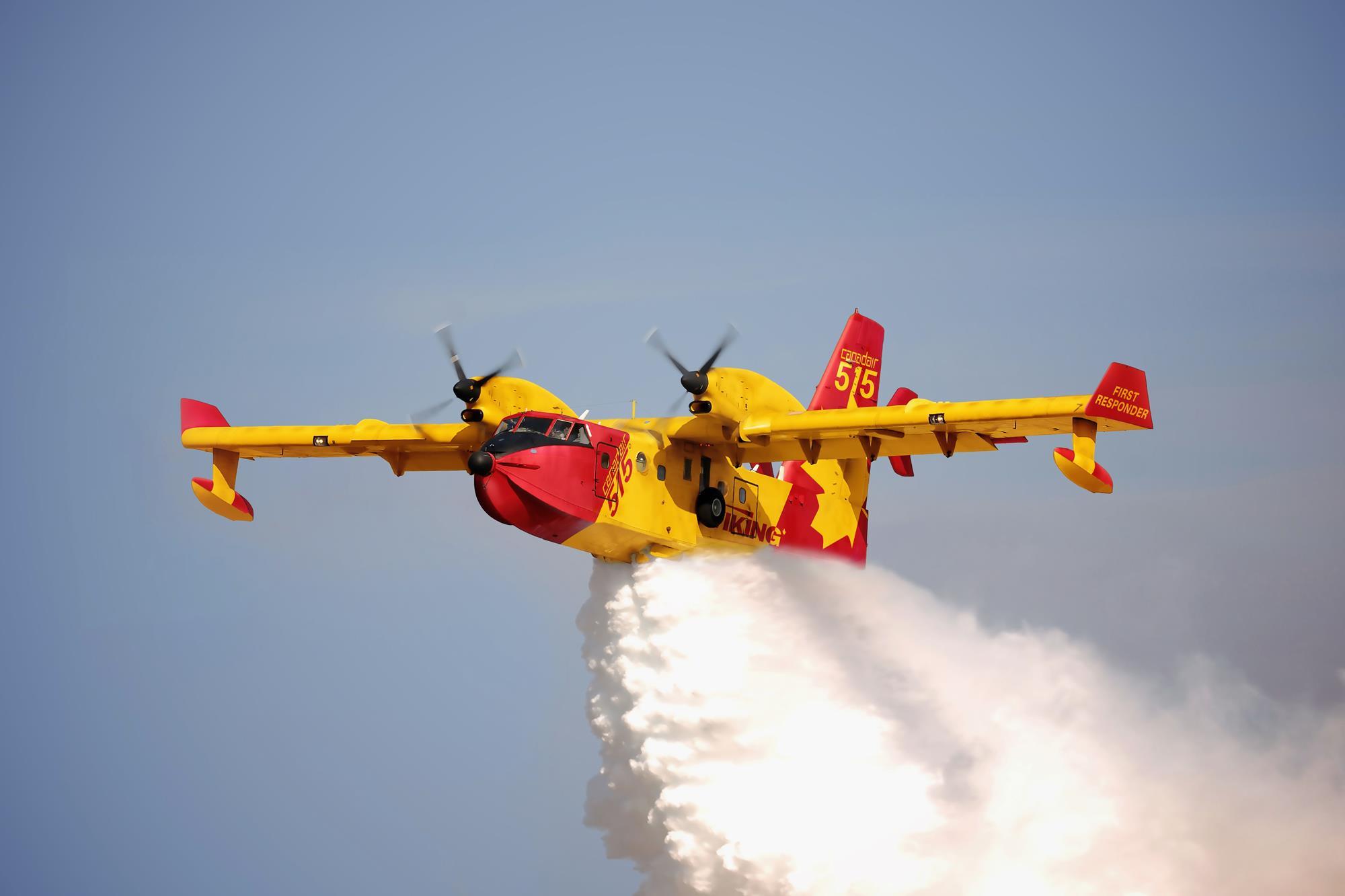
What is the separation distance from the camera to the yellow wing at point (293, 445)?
2641cm

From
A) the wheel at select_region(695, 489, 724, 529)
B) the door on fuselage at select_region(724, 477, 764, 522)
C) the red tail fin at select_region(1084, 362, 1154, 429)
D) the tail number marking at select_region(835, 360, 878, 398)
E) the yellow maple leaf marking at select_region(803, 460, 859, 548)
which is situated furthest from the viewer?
the tail number marking at select_region(835, 360, 878, 398)

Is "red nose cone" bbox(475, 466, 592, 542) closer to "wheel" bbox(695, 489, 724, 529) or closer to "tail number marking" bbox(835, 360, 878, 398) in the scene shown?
"wheel" bbox(695, 489, 724, 529)

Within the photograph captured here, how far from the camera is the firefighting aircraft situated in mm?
22875

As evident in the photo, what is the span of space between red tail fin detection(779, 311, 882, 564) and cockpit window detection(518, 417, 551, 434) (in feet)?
14.2

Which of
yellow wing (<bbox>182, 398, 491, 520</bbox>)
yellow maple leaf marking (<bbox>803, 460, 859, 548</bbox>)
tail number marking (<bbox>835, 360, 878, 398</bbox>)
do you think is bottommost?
yellow maple leaf marking (<bbox>803, 460, 859, 548</bbox>)

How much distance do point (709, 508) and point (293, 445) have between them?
6.66 m

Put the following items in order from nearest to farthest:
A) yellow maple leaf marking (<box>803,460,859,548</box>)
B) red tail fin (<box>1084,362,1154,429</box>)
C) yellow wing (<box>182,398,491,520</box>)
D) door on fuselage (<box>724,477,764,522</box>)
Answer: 1. red tail fin (<box>1084,362,1154,429</box>)
2. door on fuselage (<box>724,477,764,522</box>)
3. yellow wing (<box>182,398,491,520</box>)
4. yellow maple leaf marking (<box>803,460,859,548</box>)

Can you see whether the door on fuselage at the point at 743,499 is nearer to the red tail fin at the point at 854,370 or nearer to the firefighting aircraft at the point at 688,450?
the firefighting aircraft at the point at 688,450

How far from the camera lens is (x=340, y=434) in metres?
26.8

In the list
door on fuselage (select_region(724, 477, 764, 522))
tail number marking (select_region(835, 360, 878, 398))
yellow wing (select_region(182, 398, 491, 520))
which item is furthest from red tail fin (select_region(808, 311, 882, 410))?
yellow wing (select_region(182, 398, 491, 520))

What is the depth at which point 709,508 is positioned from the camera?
81.6ft

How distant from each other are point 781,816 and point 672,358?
20.3 ft

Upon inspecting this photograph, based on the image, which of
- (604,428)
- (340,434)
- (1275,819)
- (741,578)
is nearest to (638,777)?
(741,578)

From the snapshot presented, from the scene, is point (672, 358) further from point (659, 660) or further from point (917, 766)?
point (917, 766)
